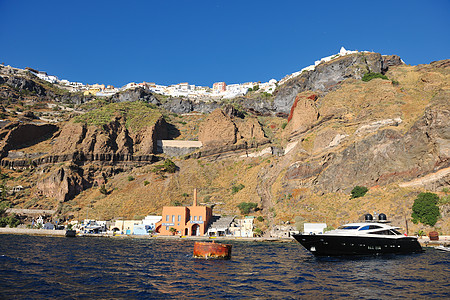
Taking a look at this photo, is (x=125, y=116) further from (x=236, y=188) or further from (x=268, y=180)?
(x=268, y=180)

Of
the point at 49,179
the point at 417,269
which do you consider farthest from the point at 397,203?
the point at 49,179

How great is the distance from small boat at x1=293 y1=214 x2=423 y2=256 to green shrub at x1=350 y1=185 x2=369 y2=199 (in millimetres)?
34983

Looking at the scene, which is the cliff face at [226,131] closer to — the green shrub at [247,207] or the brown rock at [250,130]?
the brown rock at [250,130]

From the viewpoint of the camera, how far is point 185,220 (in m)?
78.1

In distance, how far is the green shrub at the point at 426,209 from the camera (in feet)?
180

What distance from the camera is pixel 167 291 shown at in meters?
18.0

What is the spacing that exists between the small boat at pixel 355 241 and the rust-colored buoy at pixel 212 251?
22.1 feet

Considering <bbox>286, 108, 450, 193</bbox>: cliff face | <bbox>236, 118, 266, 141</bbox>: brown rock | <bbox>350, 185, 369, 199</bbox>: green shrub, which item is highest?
<bbox>236, 118, 266, 141</bbox>: brown rock

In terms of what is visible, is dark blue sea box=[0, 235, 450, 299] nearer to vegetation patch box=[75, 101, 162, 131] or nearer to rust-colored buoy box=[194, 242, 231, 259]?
rust-colored buoy box=[194, 242, 231, 259]

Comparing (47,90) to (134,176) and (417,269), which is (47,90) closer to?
(134,176)

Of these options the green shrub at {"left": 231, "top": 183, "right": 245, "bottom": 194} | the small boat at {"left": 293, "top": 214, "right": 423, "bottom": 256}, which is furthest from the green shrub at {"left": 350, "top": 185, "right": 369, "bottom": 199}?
the small boat at {"left": 293, "top": 214, "right": 423, "bottom": 256}

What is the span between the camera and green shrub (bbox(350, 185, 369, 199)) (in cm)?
6712

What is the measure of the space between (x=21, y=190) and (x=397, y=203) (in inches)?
3857

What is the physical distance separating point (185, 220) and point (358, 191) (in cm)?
3834
